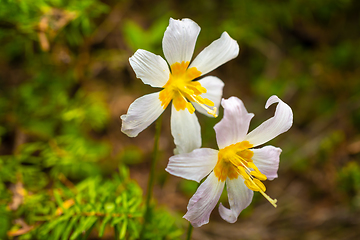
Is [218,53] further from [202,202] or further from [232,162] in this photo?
[202,202]

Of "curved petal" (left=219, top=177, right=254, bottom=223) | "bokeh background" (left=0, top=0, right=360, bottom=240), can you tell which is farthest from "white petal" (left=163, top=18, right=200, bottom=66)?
"bokeh background" (left=0, top=0, right=360, bottom=240)

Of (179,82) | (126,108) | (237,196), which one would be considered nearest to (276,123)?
(237,196)

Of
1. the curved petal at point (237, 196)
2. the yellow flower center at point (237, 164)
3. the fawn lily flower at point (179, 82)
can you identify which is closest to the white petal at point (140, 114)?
the fawn lily flower at point (179, 82)

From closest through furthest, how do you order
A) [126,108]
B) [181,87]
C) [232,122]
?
[232,122] < [181,87] < [126,108]

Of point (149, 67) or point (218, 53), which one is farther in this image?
point (218, 53)

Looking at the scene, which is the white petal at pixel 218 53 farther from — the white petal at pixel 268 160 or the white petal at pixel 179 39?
the white petal at pixel 268 160
